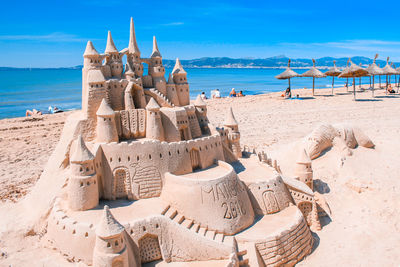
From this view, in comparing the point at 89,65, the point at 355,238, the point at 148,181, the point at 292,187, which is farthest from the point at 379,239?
the point at 89,65

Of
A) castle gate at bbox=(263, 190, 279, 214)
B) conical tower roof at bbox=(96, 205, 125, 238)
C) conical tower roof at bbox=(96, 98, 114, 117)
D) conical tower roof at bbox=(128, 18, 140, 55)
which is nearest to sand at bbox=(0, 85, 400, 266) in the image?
castle gate at bbox=(263, 190, 279, 214)

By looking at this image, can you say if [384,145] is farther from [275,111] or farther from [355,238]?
[275,111]

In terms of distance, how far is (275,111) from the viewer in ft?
103

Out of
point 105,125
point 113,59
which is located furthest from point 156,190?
point 113,59

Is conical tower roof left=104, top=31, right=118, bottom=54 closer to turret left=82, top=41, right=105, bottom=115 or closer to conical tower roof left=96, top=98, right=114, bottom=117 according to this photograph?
turret left=82, top=41, right=105, bottom=115

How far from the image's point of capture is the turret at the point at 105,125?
39.7 feet

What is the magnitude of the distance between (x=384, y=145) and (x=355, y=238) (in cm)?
982

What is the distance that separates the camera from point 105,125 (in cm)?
1209

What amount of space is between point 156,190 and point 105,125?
9.96ft

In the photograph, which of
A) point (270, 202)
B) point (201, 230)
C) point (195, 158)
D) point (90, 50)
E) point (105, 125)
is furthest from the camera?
point (90, 50)

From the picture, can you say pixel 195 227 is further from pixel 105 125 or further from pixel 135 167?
pixel 105 125

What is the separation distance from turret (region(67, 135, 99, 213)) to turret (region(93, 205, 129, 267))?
2313 millimetres

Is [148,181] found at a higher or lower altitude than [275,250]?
higher

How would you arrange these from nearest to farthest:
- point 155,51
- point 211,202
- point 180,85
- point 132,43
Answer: point 211,202, point 132,43, point 155,51, point 180,85
